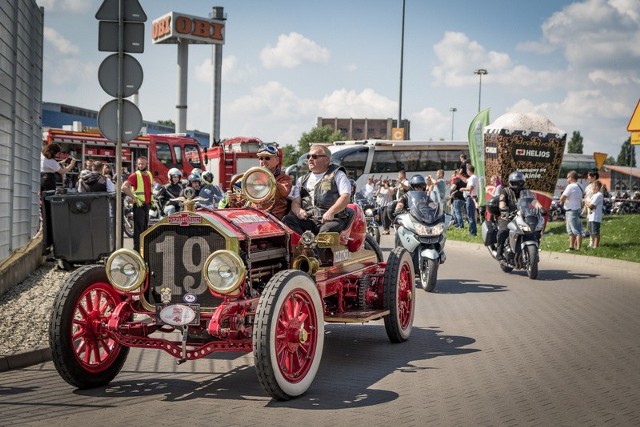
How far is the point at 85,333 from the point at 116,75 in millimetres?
3965

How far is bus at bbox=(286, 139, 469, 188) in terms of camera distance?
4409 centimetres

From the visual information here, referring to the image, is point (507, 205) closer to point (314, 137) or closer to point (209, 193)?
point (209, 193)

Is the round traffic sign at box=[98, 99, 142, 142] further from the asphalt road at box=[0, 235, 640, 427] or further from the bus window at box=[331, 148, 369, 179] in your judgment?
the bus window at box=[331, 148, 369, 179]

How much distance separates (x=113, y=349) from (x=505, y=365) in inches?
135

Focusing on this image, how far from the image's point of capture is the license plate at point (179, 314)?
6.37 meters

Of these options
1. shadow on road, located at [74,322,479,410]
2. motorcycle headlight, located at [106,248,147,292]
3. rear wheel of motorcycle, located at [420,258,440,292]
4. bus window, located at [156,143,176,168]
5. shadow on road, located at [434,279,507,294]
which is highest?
bus window, located at [156,143,176,168]

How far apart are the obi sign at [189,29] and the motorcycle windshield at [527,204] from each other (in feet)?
200

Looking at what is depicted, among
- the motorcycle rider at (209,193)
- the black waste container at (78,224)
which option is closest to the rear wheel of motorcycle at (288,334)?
the black waste container at (78,224)

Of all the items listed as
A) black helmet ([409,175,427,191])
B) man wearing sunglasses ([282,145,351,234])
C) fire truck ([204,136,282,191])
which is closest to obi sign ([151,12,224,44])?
fire truck ([204,136,282,191])

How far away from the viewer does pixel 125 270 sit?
6742 mm

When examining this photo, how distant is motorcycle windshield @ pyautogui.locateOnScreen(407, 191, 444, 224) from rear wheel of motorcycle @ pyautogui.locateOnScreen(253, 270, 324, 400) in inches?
271

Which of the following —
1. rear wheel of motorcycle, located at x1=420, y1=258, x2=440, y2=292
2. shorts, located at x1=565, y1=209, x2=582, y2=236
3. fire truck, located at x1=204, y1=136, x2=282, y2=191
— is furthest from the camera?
fire truck, located at x1=204, y1=136, x2=282, y2=191

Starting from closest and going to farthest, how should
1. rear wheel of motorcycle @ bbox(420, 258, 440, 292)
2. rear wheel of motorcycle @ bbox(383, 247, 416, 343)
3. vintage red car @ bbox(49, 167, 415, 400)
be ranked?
vintage red car @ bbox(49, 167, 415, 400)
rear wheel of motorcycle @ bbox(383, 247, 416, 343)
rear wheel of motorcycle @ bbox(420, 258, 440, 292)

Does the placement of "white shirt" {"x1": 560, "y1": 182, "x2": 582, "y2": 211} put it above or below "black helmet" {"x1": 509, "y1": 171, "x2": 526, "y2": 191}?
below
